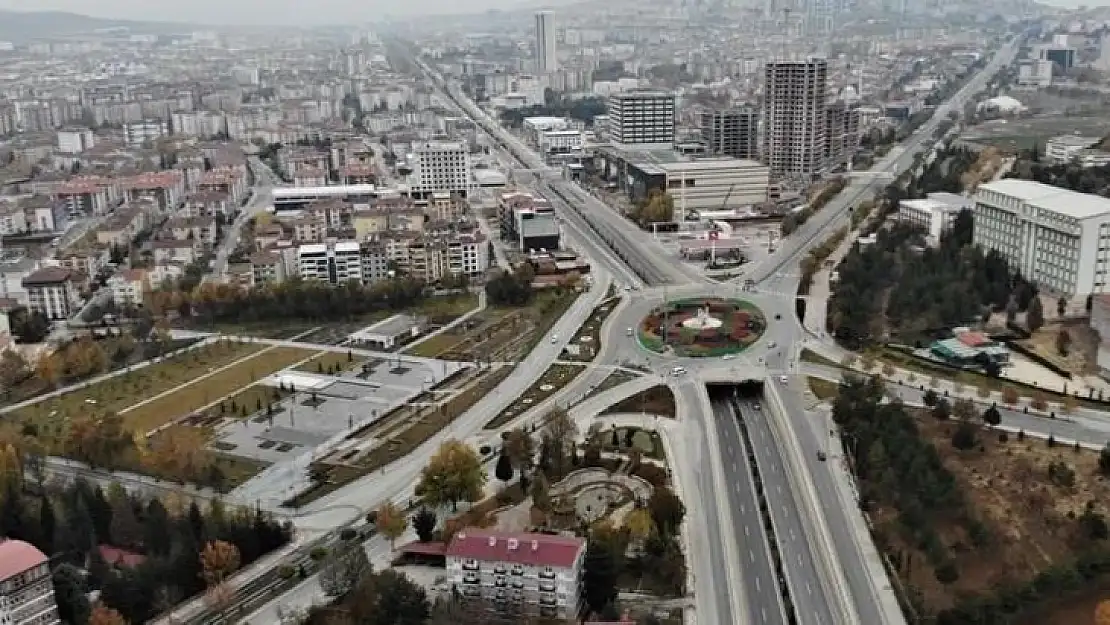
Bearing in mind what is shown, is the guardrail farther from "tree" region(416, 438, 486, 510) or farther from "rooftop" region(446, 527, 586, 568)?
"tree" region(416, 438, 486, 510)

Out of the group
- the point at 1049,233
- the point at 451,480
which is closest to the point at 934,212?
the point at 1049,233

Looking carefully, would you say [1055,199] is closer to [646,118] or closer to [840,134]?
[840,134]

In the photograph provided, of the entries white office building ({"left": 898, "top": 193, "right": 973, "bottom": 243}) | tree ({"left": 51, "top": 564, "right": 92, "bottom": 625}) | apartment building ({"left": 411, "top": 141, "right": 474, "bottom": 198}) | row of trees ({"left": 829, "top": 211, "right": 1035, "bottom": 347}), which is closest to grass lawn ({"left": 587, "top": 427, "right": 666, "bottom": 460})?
row of trees ({"left": 829, "top": 211, "right": 1035, "bottom": 347})

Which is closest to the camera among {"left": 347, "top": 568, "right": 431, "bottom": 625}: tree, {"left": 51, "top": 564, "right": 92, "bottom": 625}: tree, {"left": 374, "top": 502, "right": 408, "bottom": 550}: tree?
{"left": 347, "top": 568, "right": 431, "bottom": 625}: tree

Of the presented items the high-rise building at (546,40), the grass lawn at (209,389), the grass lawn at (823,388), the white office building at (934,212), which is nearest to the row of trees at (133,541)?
the grass lawn at (209,389)

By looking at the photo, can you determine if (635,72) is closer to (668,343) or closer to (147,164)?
(147,164)

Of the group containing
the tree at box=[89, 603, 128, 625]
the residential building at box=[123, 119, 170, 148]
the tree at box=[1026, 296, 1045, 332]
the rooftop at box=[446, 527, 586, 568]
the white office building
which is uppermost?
the residential building at box=[123, 119, 170, 148]
